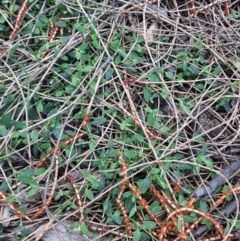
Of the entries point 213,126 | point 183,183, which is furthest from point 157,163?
point 213,126

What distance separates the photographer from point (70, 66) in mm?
1673

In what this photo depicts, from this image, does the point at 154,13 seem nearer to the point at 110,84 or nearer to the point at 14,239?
the point at 110,84

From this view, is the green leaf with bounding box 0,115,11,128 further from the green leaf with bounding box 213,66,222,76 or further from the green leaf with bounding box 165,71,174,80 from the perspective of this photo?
the green leaf with bounding box 213,66,222,76

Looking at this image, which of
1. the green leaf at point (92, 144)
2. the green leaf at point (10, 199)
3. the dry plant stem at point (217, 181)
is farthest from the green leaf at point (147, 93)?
the green leaf at point (10, 199)

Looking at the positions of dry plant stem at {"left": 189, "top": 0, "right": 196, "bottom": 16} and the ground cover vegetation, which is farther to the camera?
dry plant stem at {"left": 189, "top": 0, "right": 196, "bottom": 16}

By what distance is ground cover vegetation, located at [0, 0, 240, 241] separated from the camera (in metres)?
1.47

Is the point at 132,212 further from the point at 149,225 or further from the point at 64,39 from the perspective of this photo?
the point at 64,39

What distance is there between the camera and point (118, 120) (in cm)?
161

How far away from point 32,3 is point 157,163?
807 mm

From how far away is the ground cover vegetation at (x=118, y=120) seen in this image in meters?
1.47

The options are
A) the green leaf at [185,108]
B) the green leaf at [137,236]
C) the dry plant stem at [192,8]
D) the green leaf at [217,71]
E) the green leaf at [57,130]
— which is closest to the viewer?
the green leaf at [137,236]

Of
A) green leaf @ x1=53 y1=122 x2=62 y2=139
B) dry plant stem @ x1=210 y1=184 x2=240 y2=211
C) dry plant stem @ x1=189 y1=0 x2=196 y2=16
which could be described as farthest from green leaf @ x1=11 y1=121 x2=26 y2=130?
dry plant stem @ x1=189 y1=0 x2=196 y2=16

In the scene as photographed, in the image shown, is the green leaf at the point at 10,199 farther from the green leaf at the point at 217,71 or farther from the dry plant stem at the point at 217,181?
the green leaf at the point at 217,71

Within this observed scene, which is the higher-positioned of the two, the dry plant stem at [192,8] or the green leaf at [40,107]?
the dry plant stem at [192,8]
